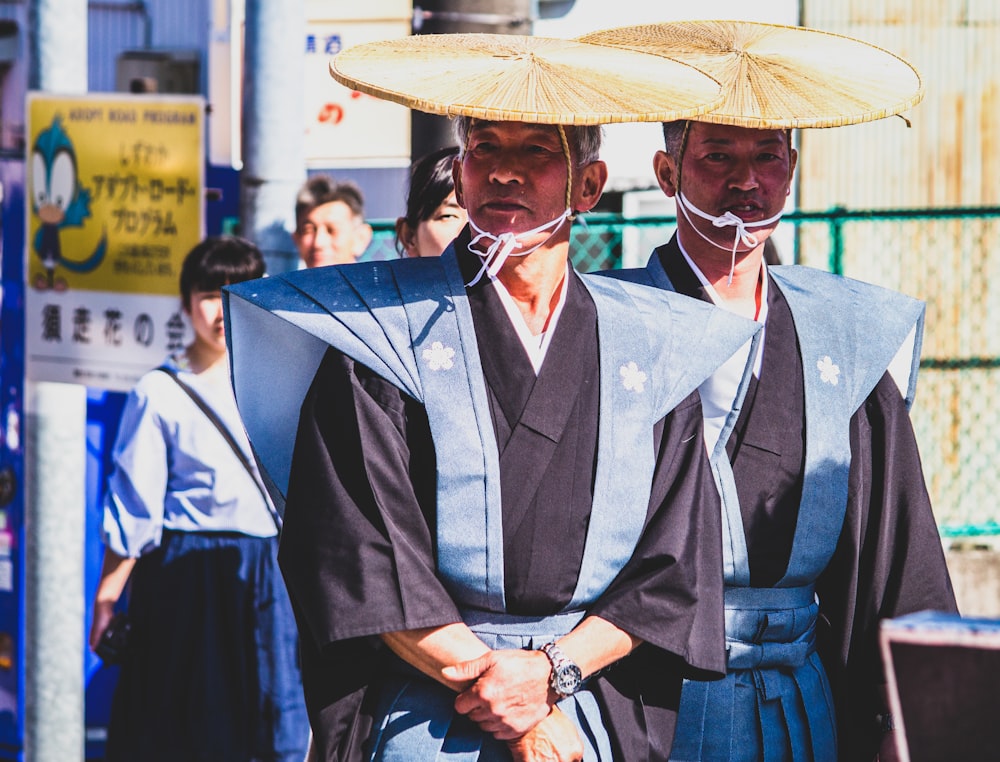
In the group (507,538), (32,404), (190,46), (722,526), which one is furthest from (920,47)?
(507,538)

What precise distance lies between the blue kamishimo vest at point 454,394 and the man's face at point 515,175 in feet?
0.50

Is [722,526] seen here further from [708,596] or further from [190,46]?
[190,46]

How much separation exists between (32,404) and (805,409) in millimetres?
2900

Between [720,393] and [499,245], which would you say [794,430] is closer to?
[720,393]

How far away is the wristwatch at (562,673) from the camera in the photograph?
2.78 metres

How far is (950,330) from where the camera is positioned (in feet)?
26.0

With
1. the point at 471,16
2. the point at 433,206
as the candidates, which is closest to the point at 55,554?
the point at 433,206

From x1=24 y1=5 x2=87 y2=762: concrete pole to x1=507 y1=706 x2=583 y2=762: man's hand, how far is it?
280 cm

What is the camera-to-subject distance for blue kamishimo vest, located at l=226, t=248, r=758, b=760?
2814 millimetres

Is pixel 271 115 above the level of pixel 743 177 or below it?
above

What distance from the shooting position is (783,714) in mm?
3293

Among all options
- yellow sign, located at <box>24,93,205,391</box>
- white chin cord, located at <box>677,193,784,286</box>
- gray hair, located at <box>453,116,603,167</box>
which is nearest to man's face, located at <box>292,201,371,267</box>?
yellow sign, located at <box>24,93,205,391</box>

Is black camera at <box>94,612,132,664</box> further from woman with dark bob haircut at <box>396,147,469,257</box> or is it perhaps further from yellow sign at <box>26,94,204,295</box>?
woman with dark bob haircut at <box>396,147,469,257</box>

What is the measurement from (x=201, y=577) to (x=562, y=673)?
220 cm
